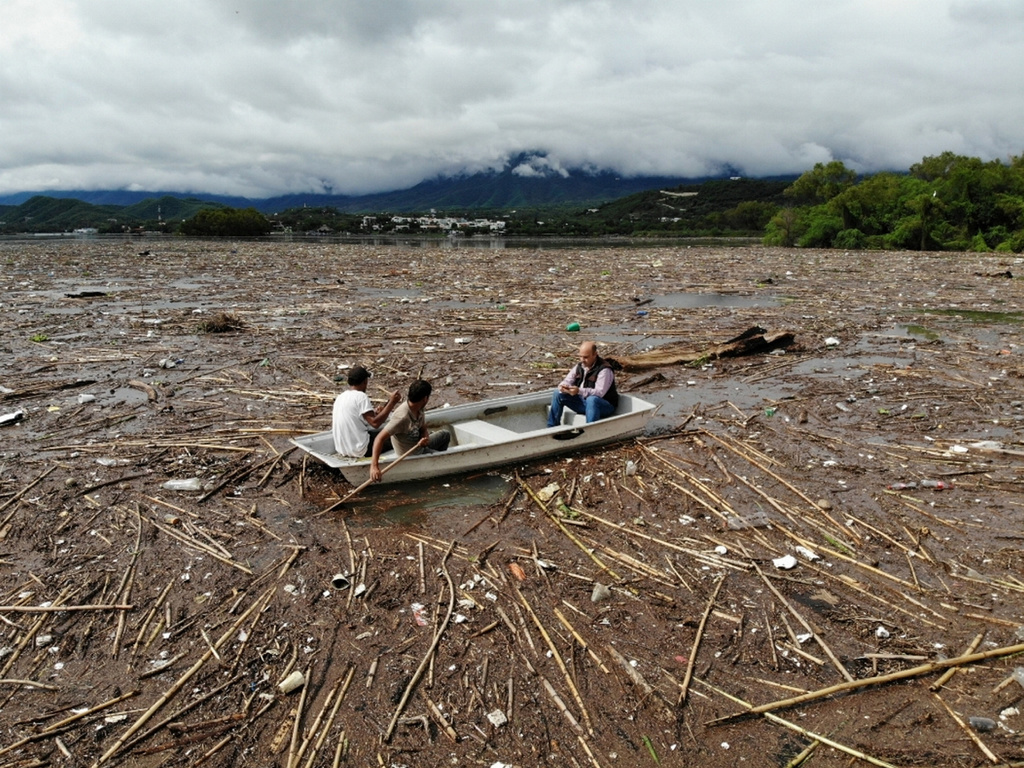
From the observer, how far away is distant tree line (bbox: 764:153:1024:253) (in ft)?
141

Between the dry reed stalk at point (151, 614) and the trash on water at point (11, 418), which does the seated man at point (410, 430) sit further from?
the trash on water at point (11, 418)

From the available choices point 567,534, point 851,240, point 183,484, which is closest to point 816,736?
point 567,534

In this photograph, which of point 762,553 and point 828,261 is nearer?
point 762,553

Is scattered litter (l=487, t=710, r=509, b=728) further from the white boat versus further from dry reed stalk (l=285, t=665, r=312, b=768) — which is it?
the white boat

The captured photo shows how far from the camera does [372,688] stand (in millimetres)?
3619

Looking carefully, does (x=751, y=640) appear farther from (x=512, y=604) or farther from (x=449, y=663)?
(x=449, y=663)

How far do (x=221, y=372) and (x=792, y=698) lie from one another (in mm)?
9526

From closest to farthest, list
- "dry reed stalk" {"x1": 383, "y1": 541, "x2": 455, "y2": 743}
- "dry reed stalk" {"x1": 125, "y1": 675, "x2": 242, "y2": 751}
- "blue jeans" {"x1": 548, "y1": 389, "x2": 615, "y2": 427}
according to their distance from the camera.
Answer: "dry reed stalk" {"x1": 125, "y1": 675, "x2": 242, "y2": 751} → "dry reed stalk" {"x1": 383, "y1": 541, "x2": 455, "y2": 743} → "blue jeans" {"x1": 548, "y1": 389, "x2": 615, "y2": 427}

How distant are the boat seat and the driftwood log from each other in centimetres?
405

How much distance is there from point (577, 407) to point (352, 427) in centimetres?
261

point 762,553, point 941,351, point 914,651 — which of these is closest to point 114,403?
point 762,553

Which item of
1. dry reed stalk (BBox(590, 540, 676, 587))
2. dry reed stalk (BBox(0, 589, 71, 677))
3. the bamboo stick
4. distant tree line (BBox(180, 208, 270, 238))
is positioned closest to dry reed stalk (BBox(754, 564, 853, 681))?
the bamboo stick

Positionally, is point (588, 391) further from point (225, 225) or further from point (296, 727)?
point (225, 225)

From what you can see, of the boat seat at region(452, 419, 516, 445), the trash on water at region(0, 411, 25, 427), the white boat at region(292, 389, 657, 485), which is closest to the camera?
the white boat at region(292, 389, 657, 485)
